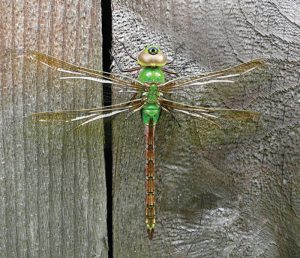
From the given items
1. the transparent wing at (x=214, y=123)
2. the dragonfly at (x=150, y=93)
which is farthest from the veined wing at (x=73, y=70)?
the transparent wing at (x=214, y=123)

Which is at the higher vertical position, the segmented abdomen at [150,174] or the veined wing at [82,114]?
the veined wing at [82,114]

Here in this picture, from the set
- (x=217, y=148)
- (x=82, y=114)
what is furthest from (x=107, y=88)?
(x=217, y=148)

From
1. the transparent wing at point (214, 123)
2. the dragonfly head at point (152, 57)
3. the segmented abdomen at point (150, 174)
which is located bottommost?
the segmented abdomen at point (150, 174)

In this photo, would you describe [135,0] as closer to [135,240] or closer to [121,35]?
[121,35]

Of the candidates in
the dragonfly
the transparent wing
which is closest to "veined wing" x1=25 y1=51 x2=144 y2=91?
the dragonfly

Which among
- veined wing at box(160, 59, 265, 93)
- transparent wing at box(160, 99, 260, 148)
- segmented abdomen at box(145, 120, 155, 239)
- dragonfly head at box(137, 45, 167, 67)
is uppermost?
dragonfly head at box(137, 45, 167, 67)

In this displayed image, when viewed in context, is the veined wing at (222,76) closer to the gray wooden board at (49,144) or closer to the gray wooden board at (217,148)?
the gray wooden board at (217,148)

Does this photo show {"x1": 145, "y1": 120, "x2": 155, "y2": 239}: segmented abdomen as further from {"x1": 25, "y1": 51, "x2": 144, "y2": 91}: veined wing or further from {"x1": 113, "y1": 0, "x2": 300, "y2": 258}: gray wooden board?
{"x1": 25, "y1": 51, "x2": 144, "y2": 91}: veined wing
